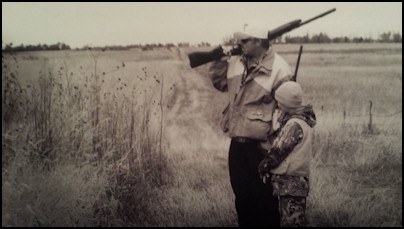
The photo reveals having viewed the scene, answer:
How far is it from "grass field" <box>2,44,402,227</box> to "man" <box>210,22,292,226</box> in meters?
0.56

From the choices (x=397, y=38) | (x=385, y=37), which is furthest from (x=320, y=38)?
(x=397, y=38)

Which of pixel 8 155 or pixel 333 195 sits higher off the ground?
pixel 8 155

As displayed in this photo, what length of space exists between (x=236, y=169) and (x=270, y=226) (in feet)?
1.81

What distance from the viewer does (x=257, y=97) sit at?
2.95m

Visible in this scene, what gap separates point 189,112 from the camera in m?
4.88

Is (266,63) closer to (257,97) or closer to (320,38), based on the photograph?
(257,97)

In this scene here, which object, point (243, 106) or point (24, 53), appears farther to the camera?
point (24, 53)

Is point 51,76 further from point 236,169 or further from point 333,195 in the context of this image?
point 333,195

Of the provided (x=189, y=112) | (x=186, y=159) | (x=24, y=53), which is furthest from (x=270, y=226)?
(x=24, y=53)

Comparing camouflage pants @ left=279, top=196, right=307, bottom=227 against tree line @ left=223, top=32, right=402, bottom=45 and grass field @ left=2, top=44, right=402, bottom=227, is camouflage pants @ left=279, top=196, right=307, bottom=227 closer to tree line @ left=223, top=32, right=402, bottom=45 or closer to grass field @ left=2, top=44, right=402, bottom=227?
grass field @ left=2, top=44, right=402, bottom=227

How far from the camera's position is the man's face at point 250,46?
2980 millimetres

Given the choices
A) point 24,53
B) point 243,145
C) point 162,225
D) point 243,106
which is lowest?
point 162,225

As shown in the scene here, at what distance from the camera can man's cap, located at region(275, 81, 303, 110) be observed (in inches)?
106

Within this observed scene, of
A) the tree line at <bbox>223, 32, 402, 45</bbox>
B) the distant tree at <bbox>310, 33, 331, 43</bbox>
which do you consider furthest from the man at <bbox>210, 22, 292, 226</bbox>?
the distant tree at <bbox>310, 33, 331, 43</bbox>
